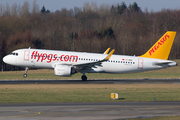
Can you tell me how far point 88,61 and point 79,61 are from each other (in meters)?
1.31

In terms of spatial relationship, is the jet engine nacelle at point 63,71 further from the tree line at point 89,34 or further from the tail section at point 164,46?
the tree line at point 89,34

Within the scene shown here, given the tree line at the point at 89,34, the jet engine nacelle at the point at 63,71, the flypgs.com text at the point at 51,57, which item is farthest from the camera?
the tree line at the point at 89,34

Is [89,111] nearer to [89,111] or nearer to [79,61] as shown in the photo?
[89,111]

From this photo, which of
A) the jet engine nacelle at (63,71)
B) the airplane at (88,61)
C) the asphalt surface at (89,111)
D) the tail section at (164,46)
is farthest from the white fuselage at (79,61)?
the asphalt surface at (89,111)

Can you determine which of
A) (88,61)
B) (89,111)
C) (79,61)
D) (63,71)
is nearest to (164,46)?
(88,61)

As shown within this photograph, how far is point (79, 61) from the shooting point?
141 ft

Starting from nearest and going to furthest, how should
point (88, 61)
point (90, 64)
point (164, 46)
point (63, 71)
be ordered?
point (63, 71), point (90, 64), point (88, 61), point (164, 46)

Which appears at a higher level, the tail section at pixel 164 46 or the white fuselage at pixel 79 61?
the tail section at pixel 164 46

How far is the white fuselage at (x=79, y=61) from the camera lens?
42.5 meters

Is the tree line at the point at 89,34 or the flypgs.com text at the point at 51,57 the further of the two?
the tree line at the point at 89,34

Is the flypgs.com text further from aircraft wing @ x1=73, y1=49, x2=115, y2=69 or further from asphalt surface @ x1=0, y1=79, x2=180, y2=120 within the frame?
asphalt surface @ x1=0, y1=79, x2=180, y2=120

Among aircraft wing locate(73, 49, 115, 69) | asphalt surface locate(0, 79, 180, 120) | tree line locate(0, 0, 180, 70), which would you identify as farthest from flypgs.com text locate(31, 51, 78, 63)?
tree line locate(0, 0, 180, 70)

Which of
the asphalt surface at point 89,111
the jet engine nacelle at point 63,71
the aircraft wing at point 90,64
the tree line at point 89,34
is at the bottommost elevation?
the asphalt surface at point 89,111

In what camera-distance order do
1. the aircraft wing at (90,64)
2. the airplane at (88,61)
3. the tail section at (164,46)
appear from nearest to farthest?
the aircraft wing at (90,64)
the airplane at (88,61)
the tail section at (164,46)
